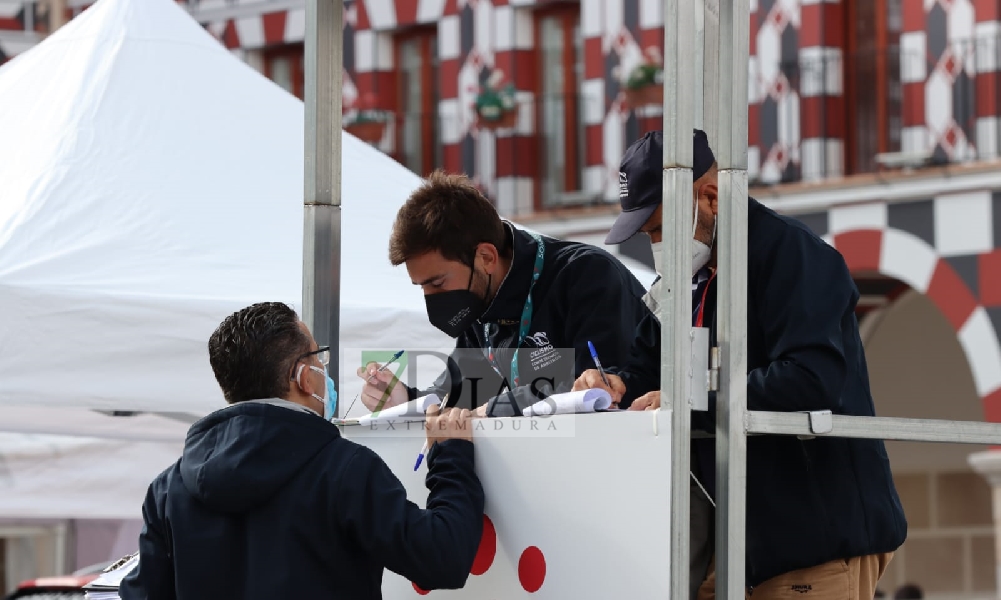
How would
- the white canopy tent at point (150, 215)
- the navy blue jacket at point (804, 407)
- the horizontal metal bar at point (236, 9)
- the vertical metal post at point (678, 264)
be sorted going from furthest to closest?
the horizontal metal bar at point (236, 9) < the white canopy tent at point (150, 215) < the navy blue jacket at point (804, 407) < the vertical metal post at point (678, 264)

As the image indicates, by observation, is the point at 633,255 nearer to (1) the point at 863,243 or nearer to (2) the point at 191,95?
(1) the point at 863,243

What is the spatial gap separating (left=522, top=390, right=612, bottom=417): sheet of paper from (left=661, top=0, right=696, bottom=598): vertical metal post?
151 mm

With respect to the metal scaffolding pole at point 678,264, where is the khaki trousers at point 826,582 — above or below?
below

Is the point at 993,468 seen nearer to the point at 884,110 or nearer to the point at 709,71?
the point at 884,110

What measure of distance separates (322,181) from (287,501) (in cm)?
100

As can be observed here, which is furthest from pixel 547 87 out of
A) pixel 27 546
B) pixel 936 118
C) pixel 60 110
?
pixel 60 110

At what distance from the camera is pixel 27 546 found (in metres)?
16.9

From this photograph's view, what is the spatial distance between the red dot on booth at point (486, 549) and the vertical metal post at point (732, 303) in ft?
1.55

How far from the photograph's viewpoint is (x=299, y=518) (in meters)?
3.21

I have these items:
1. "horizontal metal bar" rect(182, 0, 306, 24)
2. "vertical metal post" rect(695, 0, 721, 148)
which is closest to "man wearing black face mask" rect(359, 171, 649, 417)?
"vertical metal post" rect(695, 0, 721, 148)

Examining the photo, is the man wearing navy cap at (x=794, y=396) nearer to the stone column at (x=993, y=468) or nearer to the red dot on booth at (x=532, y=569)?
the red dot on booth at (x=532, y=569)

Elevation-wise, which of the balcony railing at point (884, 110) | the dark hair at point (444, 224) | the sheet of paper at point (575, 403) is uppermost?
the balcony railing at point (884, 110)

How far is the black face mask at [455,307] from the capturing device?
3857mm

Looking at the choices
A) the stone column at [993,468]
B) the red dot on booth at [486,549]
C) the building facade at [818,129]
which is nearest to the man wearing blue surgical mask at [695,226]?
→ the red dot on booth at [486,549]
